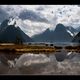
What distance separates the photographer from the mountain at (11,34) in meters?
4.23

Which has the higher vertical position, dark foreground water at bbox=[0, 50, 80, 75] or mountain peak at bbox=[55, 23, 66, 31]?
mountain peak at bbox=[55, 23, 66, 31]

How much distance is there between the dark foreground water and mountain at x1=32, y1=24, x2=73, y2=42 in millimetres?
180

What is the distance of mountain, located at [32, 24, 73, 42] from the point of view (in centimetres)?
422

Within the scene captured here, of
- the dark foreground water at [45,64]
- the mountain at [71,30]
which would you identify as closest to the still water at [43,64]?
the dark foreground water at [45,64]

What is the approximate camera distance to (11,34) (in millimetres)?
4262

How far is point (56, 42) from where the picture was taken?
422cm

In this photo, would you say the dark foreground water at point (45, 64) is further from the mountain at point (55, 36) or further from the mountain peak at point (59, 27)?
the mountain peak at point (59, 27)

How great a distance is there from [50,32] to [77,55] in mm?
474

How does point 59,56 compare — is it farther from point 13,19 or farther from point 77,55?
point 13,19

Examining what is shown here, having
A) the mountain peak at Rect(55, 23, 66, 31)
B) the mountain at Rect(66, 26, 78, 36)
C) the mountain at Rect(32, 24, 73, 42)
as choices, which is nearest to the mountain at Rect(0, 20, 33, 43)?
the mountain at Rect(32, 24, 73, 42)

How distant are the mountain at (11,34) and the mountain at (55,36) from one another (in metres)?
0.13

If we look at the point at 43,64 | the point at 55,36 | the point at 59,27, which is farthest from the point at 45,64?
the point at 59,27

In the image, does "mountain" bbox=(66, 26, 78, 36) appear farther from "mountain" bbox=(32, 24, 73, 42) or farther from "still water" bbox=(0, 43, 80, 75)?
"still water" bbox=(0, 43, 80, 75)
